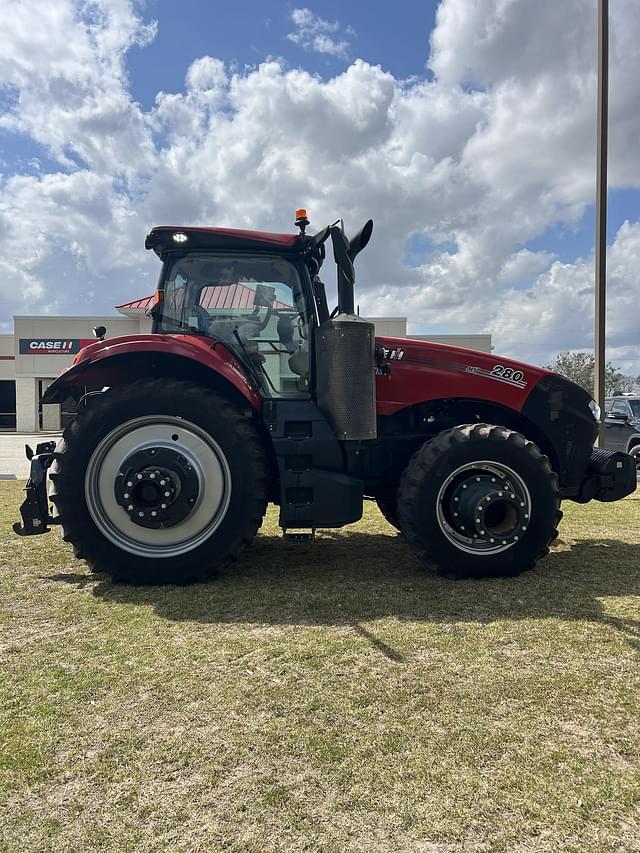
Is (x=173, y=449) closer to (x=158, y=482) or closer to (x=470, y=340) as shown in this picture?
(x=158, y=482)

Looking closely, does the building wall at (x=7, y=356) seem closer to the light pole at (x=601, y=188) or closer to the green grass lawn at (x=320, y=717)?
the light pole at (x=601, y=188)

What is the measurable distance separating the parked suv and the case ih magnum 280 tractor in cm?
845

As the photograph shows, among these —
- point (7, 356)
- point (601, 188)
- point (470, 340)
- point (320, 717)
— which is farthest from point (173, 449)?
point (7, 356)

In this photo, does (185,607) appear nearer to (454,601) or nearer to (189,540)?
(189,540)

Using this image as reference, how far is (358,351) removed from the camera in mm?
4121

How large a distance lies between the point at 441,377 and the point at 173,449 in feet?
7.08

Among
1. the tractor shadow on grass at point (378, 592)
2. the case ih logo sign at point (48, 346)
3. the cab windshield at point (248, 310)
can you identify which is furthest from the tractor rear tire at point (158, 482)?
the case ih logo sign at point (48, 346)

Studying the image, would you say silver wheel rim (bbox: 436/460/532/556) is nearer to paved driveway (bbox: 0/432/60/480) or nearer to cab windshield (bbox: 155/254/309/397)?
cab windshield (bbox: 155/254/309/397)

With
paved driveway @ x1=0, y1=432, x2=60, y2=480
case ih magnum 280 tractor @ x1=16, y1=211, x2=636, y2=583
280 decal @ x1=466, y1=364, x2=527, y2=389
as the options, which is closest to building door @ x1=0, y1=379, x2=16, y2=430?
paved driveway @ x1=0, y1=432, x2=60, y2=480

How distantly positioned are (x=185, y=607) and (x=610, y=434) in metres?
11.1

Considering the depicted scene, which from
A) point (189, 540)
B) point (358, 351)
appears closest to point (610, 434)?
point (358, 351)

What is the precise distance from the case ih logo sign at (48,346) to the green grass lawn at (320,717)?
1165 inches

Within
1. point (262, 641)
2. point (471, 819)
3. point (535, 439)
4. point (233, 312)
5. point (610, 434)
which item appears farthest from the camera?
point (610, 434)

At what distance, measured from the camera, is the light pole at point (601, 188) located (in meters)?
8.53
